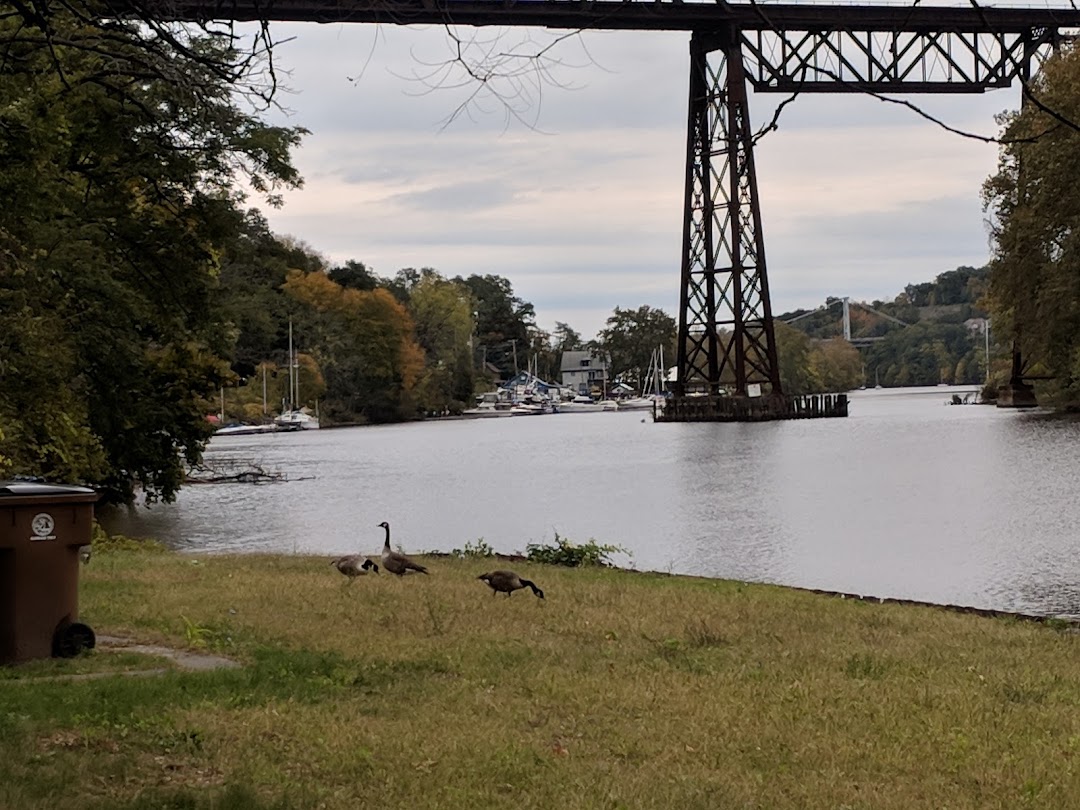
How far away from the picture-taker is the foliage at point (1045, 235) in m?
56.7

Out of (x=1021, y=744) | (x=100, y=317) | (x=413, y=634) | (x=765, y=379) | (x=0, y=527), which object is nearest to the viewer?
A: (x=1021, y=744)

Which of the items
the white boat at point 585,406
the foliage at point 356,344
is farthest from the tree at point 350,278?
the white boat at point 585,406

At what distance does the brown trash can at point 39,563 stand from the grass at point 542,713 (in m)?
0.23

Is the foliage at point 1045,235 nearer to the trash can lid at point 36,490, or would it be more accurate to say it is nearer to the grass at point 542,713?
the grass at point 542,713

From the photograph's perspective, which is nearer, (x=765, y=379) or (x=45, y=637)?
(x=45, y=637)

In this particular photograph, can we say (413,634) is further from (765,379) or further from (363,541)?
(765,379)

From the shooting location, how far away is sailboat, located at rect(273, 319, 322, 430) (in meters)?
112

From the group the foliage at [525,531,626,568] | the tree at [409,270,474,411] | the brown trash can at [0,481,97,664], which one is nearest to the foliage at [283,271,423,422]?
the tree at [409,270,474,411]

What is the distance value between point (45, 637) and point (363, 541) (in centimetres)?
1974

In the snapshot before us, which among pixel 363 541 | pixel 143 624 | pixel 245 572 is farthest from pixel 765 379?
pixel 143 624

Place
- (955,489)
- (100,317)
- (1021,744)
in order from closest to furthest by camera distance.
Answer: (1021,744) → (100,317) → (955,489)

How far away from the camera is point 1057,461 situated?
41594 millimetres

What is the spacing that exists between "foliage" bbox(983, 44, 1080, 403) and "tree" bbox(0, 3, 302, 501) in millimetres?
35845

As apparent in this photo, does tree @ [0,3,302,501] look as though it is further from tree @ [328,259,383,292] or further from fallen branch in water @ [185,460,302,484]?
tree @ [328,259,383,292]
